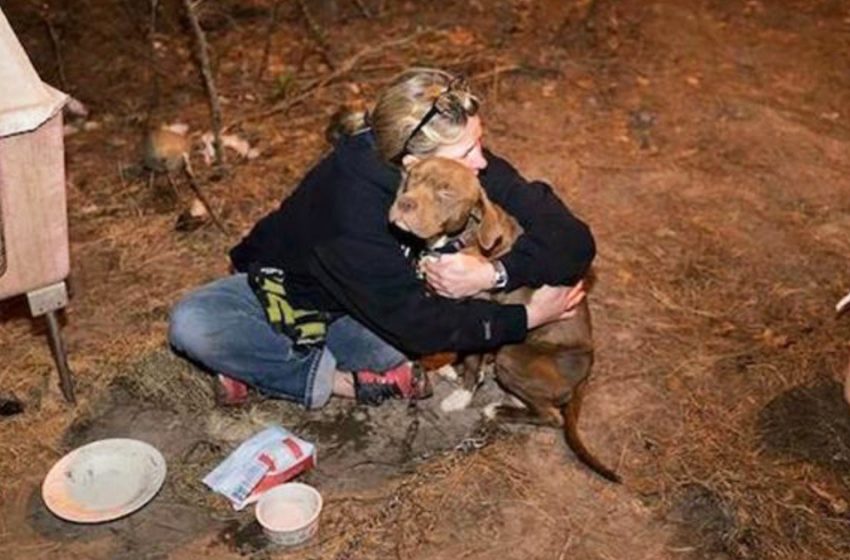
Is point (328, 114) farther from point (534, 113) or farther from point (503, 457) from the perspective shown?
point (503, 457)

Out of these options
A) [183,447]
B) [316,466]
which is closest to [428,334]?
[316,466]

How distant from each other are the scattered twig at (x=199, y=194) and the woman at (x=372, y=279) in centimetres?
91

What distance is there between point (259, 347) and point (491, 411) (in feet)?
2.57

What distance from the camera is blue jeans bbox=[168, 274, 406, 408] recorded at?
3.21 metres

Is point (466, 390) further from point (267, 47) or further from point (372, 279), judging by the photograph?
point (267, 47)

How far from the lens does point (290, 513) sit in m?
2.96

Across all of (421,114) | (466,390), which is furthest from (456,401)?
(421,114)

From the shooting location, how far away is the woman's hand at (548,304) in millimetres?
2953

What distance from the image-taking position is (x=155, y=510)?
302 cm

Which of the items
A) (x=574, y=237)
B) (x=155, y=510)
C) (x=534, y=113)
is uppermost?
(x=574, y=237)

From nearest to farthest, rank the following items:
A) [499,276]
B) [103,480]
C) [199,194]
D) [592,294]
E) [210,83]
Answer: [499,276] < [103,480] < [592,294] < [210,83] < [199,194]

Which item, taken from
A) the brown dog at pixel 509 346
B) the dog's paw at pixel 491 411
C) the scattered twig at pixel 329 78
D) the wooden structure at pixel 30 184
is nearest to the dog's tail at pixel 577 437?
the brown dog at pixel 509 346

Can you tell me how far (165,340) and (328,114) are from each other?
1.88 metres

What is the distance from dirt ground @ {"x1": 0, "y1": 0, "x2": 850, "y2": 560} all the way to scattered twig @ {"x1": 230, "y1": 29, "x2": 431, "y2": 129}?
0.08 feet
